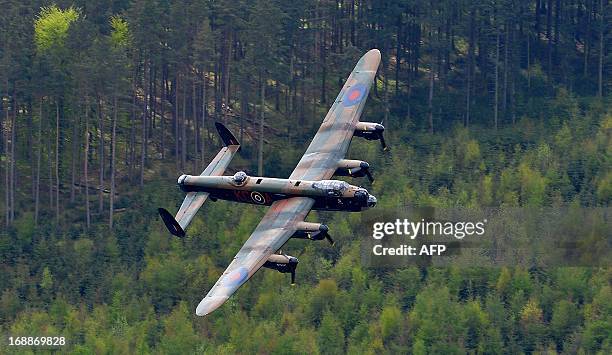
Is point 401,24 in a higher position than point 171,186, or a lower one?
higher

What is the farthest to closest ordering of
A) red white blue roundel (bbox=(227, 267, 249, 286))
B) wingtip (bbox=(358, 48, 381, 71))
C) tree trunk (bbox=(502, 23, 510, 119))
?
tree trunk (bbox=(502, 23, 510, 119)) < wingtip (bbox=(358, 48, 381, 71)) < red white blue roundel (bbox=(227, 267, 249, 286))

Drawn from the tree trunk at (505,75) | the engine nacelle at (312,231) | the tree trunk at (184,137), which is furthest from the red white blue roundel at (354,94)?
the tree trunk at (505,75)

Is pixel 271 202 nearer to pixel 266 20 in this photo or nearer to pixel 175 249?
pixel 175 249

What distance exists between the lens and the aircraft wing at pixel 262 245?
3556 inches

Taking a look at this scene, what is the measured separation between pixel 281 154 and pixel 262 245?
37.8 m

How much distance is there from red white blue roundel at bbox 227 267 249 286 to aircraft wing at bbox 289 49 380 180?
1000 centimetres

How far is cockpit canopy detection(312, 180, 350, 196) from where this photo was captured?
316 ft

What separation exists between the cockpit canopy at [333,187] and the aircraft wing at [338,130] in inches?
127

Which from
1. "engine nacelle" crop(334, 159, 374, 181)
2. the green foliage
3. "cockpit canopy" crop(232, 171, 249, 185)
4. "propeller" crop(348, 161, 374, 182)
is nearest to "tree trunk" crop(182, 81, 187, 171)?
the green foliage

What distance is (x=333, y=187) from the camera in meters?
96.3

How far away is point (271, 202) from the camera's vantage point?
327 ft

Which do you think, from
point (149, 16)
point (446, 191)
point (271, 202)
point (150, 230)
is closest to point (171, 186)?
point (150, 230)

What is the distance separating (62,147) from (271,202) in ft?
116

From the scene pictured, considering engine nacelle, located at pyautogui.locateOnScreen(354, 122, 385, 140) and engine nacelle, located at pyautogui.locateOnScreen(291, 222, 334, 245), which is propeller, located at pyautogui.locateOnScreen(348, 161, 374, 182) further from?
engine nacelle, located at pyautogui.locateOnScreen(291, 222, 334, 245)
